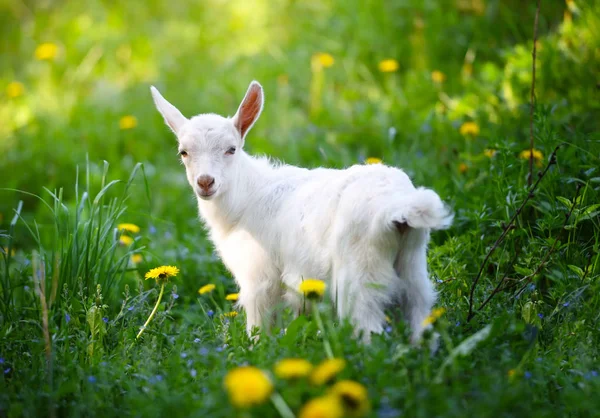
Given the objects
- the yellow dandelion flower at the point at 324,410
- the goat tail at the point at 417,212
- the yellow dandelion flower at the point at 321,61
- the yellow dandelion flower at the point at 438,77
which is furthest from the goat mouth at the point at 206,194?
the yellow dandelion flower at the point at 321,61

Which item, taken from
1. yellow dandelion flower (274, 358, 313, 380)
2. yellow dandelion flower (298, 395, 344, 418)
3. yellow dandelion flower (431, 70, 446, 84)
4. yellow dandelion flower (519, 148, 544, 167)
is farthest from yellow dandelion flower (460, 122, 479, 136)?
yellow dandelion flower (298, 395, 344, 418)

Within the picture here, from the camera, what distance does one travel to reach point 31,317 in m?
3.72

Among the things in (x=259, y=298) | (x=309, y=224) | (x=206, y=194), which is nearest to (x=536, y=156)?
(x=309, y=224)

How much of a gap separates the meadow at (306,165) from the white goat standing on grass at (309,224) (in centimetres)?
17

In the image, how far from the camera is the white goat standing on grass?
2.92m

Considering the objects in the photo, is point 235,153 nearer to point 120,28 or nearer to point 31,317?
point 31,317

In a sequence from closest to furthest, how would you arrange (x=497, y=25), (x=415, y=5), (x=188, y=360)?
(x=188, y=360) → (x=497, y=25) → (x=415, y=5)

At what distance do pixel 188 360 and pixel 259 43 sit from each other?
20.2 feet

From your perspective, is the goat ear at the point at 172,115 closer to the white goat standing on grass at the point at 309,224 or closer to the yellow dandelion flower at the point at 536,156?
the white goat standing on grass at the point at 309,224

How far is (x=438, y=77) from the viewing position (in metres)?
6.05

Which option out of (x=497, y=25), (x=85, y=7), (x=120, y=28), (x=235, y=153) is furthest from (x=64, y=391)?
(x=85, y=7)

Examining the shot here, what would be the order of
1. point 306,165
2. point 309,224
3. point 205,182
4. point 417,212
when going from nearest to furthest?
point 417,212
point 309,224
point 205,182
point 306,165

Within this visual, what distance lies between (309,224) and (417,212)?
69cm

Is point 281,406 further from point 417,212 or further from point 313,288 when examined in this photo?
point 417,212
